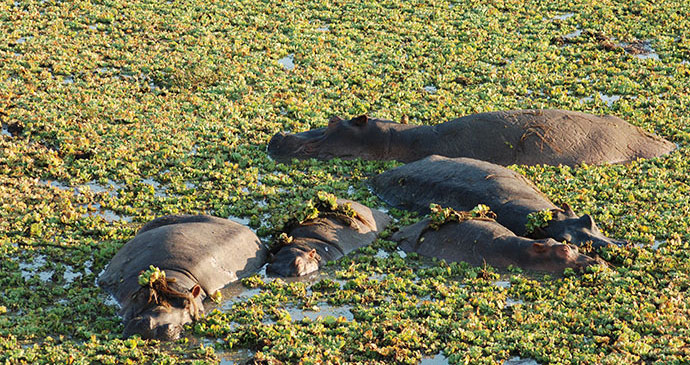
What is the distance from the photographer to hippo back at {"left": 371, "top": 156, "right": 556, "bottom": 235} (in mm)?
11820

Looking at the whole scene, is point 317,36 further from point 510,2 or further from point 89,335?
point 89,335

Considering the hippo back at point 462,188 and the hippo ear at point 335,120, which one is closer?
the hippo back at point 462,188

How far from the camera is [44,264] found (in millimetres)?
10586

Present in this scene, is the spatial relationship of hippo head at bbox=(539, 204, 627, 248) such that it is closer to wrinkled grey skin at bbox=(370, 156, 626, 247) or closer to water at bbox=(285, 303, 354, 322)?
wrinkled grey skin at bbox=(370, 156, 626, 247)

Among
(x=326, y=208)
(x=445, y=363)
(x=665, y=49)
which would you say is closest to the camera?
(x=445, y=363)

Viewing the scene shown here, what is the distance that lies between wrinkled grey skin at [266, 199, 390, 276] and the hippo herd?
0.01 metres

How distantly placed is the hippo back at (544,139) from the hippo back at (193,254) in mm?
4671

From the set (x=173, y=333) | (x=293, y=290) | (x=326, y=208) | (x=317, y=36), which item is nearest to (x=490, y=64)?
(x=317, y=36)

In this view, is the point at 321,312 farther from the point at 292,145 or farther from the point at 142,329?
the point at 292,145

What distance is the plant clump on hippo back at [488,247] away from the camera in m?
10.6

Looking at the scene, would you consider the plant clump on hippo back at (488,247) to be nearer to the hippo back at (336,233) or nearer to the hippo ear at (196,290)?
the hippo back at (336,233)

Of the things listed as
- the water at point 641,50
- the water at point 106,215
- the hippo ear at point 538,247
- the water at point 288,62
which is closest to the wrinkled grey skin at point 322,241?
the hippo ear at point 538,247

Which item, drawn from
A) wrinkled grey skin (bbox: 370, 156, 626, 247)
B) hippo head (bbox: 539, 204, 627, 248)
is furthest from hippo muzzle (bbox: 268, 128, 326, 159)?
hippo head (bbox: 539, 204, 627, 248)

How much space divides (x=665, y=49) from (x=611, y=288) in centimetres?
1100
